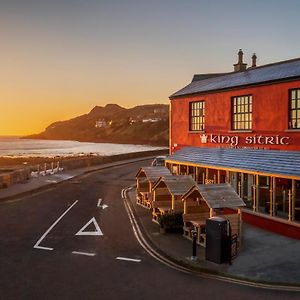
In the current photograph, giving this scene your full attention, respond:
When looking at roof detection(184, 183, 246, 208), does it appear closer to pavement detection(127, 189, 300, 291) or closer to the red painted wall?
pavement detection(127, 189, 300, 291)

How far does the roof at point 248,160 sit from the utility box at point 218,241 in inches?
202

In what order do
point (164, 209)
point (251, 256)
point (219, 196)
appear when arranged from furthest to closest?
point (164, 209), point (219, 196), point (251, 256)

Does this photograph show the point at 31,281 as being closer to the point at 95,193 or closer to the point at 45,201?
the point at 45,201

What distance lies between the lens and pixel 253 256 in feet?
47.6

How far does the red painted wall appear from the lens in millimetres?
20766

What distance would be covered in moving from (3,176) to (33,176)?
772 centimetres

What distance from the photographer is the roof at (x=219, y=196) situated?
15.2 m

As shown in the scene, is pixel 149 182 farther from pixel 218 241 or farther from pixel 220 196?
pixel 218 241

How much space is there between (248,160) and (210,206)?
7.05 meters

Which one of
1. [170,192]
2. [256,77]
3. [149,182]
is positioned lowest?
[149,182]

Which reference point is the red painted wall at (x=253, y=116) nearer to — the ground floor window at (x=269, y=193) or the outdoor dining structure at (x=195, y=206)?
the ground floor window at (x=269, y=193)

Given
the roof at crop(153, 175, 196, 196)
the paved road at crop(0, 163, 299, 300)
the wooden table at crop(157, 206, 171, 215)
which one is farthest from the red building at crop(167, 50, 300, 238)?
the paved road at crop(0, 163, 299, 300)

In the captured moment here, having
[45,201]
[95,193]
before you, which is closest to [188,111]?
[95,193]

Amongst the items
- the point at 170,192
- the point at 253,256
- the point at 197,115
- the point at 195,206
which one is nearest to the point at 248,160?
the point at 195,206
